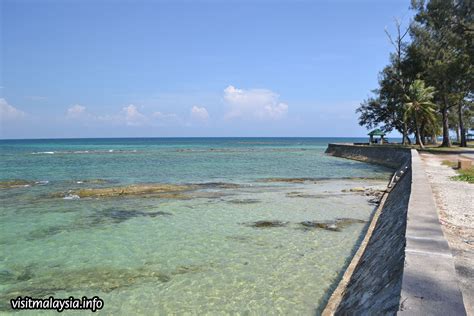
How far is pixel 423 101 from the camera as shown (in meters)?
38.8

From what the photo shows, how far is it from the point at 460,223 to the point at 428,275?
170 inches

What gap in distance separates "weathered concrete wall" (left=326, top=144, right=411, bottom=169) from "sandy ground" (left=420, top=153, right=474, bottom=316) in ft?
49.6

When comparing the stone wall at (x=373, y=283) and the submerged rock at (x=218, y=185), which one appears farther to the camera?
the submerged rock at (x=218, y=185)

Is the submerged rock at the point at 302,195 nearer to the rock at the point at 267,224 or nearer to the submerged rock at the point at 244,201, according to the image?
the submerged rock at the point at 244,201

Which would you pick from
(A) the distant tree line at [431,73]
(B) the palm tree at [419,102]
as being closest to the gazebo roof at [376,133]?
(A) the distant tree line at [431,73]

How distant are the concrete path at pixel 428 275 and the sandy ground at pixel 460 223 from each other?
398mm

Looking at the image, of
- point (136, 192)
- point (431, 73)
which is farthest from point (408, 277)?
point (431, 73)

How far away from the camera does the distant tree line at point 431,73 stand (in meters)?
27.4

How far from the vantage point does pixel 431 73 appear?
105ft

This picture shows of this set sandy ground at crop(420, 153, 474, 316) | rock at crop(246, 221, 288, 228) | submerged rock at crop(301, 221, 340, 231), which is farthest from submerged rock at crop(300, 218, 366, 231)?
sandy ground at crop(420, 153, 474, 316)

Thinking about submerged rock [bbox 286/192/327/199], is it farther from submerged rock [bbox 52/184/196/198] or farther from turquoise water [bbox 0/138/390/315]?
submerged rock [bbox 52/184/196/198]

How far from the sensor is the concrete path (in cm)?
326

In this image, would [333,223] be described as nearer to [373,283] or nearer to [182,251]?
[182,251]

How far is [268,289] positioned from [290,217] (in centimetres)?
582
